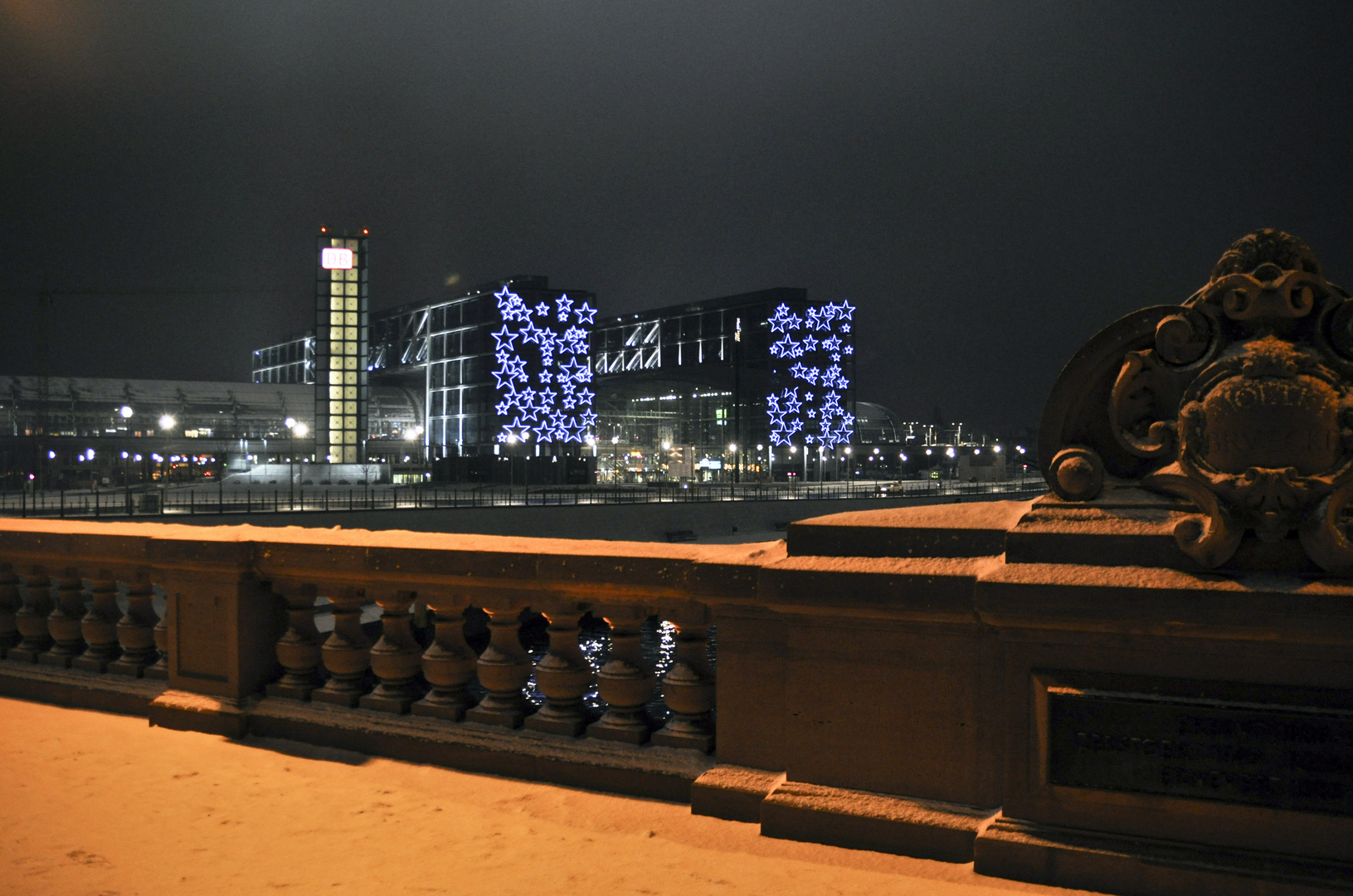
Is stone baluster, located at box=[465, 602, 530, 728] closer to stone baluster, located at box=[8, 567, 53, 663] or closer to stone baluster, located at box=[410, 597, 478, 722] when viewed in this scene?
stone baluster, located at box=[410, 597, 478, 722]

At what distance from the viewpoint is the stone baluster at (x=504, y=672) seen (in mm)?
4645

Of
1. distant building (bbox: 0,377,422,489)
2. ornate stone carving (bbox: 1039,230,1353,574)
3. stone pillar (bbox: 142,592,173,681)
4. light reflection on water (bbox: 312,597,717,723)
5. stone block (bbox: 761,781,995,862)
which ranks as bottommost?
light reflection on water (bbox: 312,597,717,723)

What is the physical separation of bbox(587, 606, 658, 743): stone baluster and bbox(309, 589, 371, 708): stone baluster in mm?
1482

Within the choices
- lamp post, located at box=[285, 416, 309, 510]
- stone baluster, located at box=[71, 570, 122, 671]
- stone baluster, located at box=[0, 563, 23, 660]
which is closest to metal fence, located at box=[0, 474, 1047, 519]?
lamp post, located at box=[285, 416, 309, 510]

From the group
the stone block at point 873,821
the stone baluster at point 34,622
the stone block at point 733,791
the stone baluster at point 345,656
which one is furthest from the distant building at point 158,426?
the stone block at point 873,821

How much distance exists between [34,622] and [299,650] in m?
2.55

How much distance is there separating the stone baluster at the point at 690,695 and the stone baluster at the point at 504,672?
773 millimetres

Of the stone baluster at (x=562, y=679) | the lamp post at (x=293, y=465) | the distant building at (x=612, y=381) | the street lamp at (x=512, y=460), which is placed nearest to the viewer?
the stone baluster at (x=562, y=679)

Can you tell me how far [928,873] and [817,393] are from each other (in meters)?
96.9

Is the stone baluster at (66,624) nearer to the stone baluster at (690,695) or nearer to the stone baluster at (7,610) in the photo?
the stone baluster at (7,610)

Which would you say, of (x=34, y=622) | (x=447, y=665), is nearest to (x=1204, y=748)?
(x=447, y=665)

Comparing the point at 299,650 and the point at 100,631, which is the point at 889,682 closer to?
the point at 299,650

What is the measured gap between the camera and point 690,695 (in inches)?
169

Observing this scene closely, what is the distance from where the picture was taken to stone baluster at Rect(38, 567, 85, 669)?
20.6 feet
